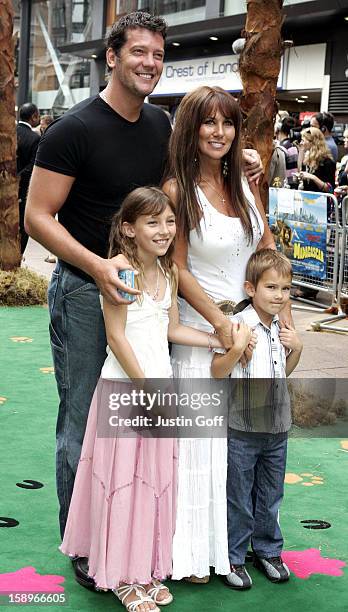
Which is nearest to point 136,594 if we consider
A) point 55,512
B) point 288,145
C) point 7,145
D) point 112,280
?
Result: point 55,512

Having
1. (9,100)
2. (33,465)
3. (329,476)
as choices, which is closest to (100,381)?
(33,465)

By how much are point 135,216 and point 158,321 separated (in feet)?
1.20

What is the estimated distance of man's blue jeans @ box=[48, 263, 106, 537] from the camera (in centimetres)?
332

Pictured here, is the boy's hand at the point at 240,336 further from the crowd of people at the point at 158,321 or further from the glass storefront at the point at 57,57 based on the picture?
the glass storefront at the point at 57,57

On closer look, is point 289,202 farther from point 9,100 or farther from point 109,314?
point 109,314

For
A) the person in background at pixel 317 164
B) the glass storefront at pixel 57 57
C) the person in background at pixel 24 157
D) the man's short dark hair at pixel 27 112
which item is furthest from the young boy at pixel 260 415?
the glass storefront at pixel 57 57

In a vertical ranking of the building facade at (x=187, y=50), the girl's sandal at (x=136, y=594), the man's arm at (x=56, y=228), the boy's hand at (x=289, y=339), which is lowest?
the girl's sandal at (x=136, y=594)

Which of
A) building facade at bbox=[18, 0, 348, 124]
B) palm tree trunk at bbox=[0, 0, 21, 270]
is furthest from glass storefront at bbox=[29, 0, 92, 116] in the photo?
palm tree trunk at bbox=[0, 0, 21, 270]

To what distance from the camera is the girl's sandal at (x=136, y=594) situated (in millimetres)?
3119

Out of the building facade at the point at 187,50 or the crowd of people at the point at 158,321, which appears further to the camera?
the building facade at the point at 187,50

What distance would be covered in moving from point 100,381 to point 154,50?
116 cm

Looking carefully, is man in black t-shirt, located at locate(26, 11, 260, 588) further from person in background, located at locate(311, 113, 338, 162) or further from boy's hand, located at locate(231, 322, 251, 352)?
person in background, located at locate(311, 113, 338, 162)

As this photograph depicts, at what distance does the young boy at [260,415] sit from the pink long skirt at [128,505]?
10.8 inches

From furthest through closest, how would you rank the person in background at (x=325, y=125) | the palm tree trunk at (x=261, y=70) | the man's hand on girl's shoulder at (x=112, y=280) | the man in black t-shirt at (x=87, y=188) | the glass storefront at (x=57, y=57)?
the glass storefront at (x=57, y=57), the person in background at (x=325, y=125), the palm tree trunk at (x=261, y=70), the man in black t-shirt at (x=87, y=188), the man's hand on girl's shoulder at (x=112, y=280)
